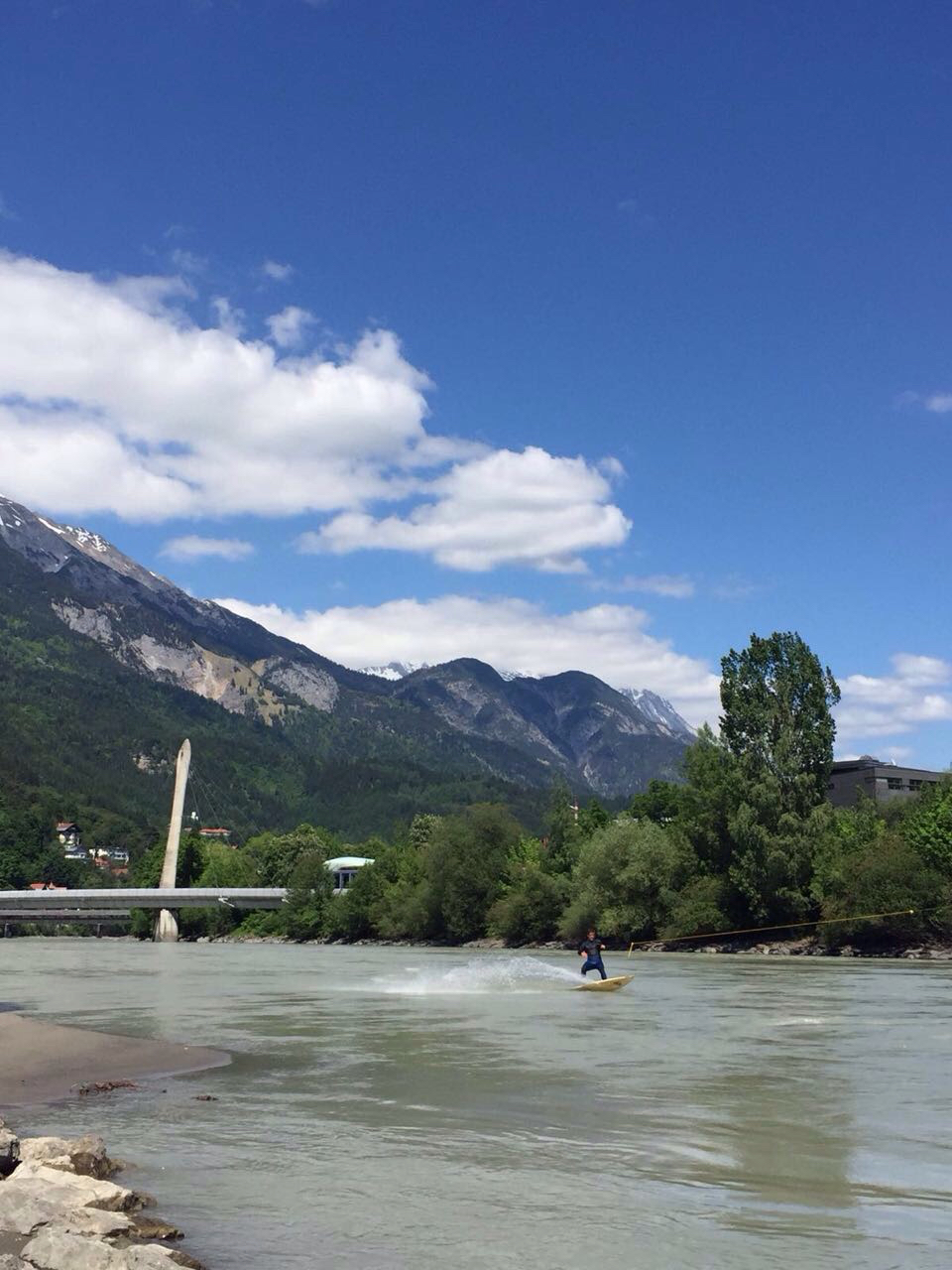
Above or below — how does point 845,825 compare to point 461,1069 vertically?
above

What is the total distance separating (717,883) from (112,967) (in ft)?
129

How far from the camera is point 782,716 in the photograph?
8362cm

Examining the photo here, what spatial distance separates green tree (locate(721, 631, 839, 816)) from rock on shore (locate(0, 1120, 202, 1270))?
72.2 meters

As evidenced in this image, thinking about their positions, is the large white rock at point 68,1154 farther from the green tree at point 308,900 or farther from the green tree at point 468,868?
the green tree at point 308,900

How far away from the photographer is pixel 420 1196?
12.9 metres

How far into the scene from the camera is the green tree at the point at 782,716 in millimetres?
81438

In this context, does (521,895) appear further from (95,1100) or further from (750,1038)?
(95,1100)

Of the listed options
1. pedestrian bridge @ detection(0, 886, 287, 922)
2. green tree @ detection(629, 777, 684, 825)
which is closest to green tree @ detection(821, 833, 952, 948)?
green tree @ detection(629, 777, 684, 825)

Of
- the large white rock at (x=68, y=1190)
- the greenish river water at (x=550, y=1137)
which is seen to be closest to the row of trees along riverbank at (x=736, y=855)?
the greenish river water at (x=550, y=1137)

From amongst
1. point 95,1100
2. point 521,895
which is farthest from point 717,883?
point 95,1100

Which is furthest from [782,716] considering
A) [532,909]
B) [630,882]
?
[532,909]

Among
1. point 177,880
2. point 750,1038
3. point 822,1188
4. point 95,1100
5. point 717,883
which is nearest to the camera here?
point 822,1188

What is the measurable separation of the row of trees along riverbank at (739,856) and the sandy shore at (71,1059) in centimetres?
5428

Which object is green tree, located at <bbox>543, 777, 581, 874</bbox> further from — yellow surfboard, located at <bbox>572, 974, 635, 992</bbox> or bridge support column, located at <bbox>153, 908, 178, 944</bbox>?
yellow surfboard, located at <bbox>572, 974, 635, 992</bbox>
